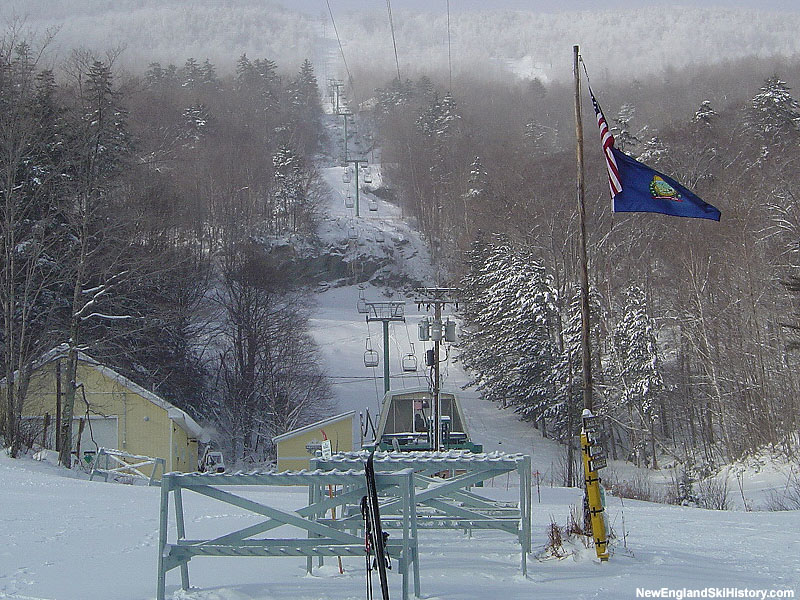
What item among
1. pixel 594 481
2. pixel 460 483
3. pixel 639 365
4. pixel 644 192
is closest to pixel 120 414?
pixel 639 365

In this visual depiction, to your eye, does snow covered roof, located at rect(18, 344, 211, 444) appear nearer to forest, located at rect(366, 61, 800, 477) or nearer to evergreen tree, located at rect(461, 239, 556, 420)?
forest, located at rect(366, 61, 800, 477)

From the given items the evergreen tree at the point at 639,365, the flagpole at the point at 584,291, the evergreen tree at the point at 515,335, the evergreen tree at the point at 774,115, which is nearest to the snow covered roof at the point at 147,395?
the evergreen tree at the point at 515,335

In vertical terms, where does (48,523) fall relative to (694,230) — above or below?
below

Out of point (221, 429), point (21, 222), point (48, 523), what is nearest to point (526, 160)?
point (221, 429)

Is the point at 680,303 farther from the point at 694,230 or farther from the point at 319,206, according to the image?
the point at 319,206

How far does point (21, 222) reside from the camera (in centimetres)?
2480

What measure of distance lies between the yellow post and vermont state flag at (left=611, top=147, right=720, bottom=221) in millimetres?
2580

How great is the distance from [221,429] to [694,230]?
87.2ft

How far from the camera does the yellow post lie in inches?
304

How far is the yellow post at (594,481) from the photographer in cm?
773

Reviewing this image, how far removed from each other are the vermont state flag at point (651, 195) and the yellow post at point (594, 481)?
8.46ft

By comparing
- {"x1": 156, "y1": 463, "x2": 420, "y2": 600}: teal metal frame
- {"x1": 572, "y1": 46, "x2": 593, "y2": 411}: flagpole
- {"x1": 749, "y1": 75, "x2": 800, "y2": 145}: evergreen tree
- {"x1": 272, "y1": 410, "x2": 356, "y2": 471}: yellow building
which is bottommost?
{"x1": 272, "y1": 410, "x2": 356, "y2": 471}: yellow building

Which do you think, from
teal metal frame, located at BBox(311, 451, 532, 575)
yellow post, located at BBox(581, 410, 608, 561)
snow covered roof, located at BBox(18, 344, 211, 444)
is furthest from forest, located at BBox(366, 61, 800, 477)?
snow covered roof, located at BBox(18, 344, 211, 444)

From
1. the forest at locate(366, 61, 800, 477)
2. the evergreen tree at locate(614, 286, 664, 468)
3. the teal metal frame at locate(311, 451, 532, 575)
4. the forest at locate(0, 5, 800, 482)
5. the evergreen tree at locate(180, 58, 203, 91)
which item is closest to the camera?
the teal metal frame at locate(311, 451, 532, 575)
